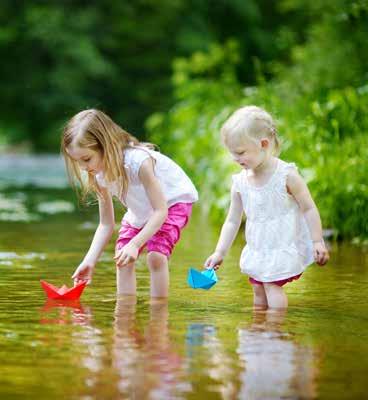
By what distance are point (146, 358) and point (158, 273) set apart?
5.80ft

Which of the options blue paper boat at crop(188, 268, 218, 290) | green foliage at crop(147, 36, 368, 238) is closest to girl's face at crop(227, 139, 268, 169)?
blue paper boat at crop(188, 268, 218, 290)

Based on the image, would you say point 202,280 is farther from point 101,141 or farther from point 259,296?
point 101,141

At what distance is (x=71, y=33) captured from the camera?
43250mm

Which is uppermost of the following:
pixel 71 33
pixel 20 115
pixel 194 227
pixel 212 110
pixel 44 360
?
pixel 71 33

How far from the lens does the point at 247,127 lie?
5434 mm

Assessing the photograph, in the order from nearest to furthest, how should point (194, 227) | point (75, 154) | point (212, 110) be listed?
point (75, 154)
point (194, 227)
point (212, 110)

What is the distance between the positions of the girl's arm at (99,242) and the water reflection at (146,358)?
0.50m

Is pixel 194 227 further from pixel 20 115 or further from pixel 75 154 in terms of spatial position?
pixel 20 115

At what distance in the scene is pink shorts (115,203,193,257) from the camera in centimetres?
591

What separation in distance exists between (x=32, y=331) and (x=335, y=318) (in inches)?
54.1

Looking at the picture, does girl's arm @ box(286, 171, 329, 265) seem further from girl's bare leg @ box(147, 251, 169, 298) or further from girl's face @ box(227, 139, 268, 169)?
girl's bare leg @ box(147, 251, 169, 298)

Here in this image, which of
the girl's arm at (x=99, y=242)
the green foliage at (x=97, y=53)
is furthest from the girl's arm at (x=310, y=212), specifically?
the green foliage at (x=97, y=53)

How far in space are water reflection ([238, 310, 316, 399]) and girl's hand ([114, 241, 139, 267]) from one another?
26.5 inches

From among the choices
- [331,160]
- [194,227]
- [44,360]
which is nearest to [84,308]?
[44,360]
